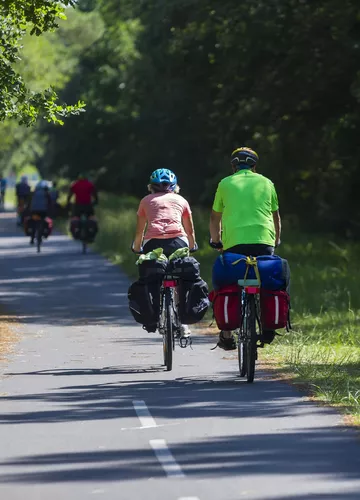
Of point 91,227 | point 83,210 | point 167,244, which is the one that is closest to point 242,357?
point 167,244

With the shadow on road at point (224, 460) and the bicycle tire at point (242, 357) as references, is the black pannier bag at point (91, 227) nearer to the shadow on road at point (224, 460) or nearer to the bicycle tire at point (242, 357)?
the bicycle tire at point (242, 357)

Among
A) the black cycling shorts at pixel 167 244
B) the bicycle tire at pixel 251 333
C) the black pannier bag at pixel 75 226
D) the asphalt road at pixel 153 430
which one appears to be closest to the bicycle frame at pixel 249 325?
the bicycle tire at pixel 251 333

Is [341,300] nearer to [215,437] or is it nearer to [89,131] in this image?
[215,437]

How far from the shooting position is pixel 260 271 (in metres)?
13.4

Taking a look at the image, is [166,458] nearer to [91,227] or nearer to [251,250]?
[251,250]

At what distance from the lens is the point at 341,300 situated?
79.9ft

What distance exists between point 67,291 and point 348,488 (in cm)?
1878

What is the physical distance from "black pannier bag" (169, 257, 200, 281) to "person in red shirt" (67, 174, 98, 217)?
68.9 feet

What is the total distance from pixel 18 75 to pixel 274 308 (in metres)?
8.07

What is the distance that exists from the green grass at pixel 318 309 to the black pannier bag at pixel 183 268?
1.31 metres

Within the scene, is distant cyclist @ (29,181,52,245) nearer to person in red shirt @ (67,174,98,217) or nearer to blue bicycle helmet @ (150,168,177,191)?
person in red shirt @ (67,174,98,217)

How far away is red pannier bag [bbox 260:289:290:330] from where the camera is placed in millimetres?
13453

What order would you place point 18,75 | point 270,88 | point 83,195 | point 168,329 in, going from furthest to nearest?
1. point 83,195
2. point 270,88
3. point 18,75
4. point 168,329

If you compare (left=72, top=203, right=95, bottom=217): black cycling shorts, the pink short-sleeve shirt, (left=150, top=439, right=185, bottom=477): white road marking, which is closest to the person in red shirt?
(left=72, top=203, right=95, bottom=217): black cycling shorts
